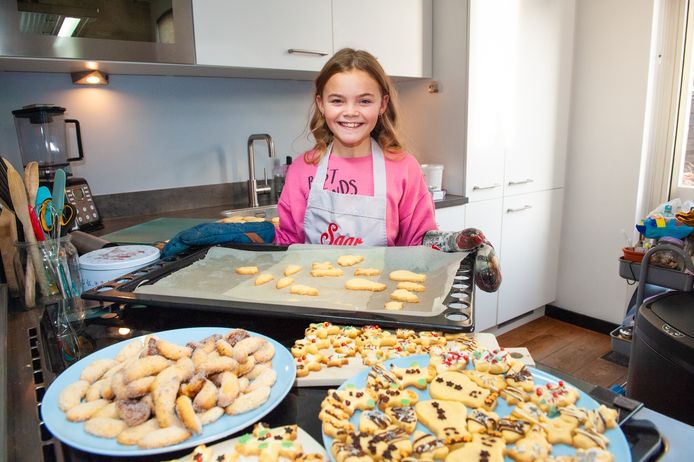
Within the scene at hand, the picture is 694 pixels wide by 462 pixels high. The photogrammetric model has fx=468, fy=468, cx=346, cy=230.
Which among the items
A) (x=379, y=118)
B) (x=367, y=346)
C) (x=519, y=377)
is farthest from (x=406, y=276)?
(x=379, y=118)

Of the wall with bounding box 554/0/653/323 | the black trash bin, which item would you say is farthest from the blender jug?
the wall with bounding box 554/0/653/323

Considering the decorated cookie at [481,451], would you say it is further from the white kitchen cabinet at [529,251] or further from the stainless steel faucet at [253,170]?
the white kitchen cabinet at [529,251]

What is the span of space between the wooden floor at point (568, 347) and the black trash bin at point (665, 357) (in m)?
1.02

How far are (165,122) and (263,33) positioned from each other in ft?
2.00

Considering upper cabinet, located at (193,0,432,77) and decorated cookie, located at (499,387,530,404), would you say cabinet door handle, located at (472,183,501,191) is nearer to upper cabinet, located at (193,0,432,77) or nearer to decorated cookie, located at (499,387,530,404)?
upper cabinet, located at (193,0,432,77)

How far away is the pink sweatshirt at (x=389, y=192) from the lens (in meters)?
1.38

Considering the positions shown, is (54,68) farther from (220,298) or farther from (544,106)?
(544,106)

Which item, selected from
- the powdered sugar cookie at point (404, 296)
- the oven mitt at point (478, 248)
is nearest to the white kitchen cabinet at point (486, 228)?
the oven mitt at point (478, 248)

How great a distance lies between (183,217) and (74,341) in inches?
52.8

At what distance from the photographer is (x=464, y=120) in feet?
7.77

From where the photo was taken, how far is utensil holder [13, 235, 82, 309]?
918mm

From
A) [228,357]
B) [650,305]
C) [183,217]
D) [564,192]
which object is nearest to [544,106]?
[564,192]

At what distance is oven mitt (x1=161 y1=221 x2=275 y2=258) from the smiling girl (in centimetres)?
18

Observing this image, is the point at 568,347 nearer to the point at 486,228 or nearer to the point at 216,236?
the point at 486,228
